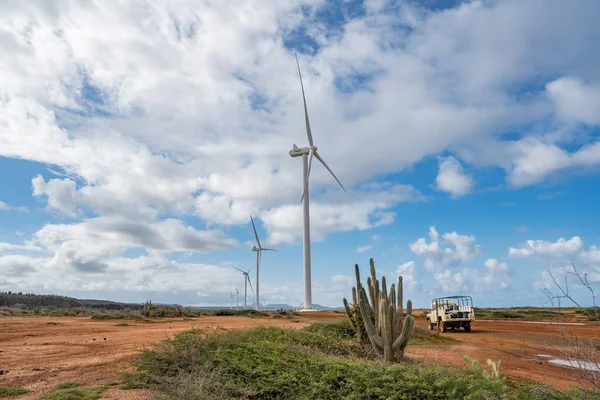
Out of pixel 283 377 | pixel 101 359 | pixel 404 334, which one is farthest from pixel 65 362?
pixel 404 334

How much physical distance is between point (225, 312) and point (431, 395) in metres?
45.3

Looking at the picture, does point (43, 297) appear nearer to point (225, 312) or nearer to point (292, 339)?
point (225, 312)

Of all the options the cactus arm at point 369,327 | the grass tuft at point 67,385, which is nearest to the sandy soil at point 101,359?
the grass tuft at point 67,385

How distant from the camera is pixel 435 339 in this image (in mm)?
25547

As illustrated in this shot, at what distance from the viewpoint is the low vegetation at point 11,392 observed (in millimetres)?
10016

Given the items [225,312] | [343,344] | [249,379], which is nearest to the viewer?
[249,379]

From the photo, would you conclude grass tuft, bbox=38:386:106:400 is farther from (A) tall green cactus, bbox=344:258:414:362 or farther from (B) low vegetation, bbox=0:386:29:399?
(A) tall green cactus, bbox=344:258:414:362

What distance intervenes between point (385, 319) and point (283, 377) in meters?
5.13

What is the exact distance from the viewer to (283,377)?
34.1ft

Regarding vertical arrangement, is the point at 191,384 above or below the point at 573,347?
below

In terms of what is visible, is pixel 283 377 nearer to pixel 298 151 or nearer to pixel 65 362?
pixel 65 362

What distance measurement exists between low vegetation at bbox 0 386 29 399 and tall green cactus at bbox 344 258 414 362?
31.9 ft

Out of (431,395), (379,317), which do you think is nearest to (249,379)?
(431,395)

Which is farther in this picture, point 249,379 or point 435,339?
point 435,339
